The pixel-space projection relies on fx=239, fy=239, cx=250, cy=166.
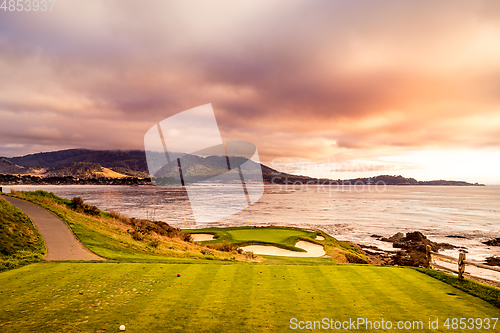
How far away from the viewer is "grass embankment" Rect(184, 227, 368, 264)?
24.5m

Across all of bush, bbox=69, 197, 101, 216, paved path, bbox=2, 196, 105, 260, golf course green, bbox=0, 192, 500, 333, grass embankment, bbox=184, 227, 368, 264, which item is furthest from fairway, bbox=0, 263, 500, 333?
grass embankment, bbox=184, 227, 368, 264

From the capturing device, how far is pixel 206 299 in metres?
6.97

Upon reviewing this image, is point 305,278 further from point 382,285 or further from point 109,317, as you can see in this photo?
point 109,317

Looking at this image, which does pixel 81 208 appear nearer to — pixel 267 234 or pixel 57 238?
pixel 57 238

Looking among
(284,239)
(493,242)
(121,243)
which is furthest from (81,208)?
(493,242)

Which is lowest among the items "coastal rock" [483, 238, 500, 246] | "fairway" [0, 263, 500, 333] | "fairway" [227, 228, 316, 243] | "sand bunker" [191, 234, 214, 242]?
"coastal rock" [483, 238, 500, 246]

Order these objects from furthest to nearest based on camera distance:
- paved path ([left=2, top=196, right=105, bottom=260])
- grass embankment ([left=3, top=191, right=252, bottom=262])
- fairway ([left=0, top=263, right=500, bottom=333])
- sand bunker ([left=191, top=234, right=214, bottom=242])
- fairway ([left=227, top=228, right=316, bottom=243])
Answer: sand bunker ([left=191, top=234, right=214, bottom=242])
fairway ([left=227, top=228, right=316, bottom=243])
grass embankment ([left=3, top=191, right=252, bottom=262])
paved path ([left=2, top=196, right=105, bottom=260])
fairway ([left=0, top=263, right=500, bottom=333])

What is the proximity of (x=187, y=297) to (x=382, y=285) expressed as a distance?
666 centimetres

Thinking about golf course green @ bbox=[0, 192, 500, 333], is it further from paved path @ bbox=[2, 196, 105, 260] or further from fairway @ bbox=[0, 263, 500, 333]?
paved path @ bbox=[2, 196, 105, 260]

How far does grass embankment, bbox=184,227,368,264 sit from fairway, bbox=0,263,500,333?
50.5 feet

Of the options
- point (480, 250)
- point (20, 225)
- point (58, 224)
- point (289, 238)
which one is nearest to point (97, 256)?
point (20, 225)

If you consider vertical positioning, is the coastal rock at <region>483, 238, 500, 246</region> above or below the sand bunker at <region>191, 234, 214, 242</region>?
below

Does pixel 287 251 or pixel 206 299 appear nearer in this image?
pixel 206 299

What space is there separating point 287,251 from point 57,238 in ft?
65.5
